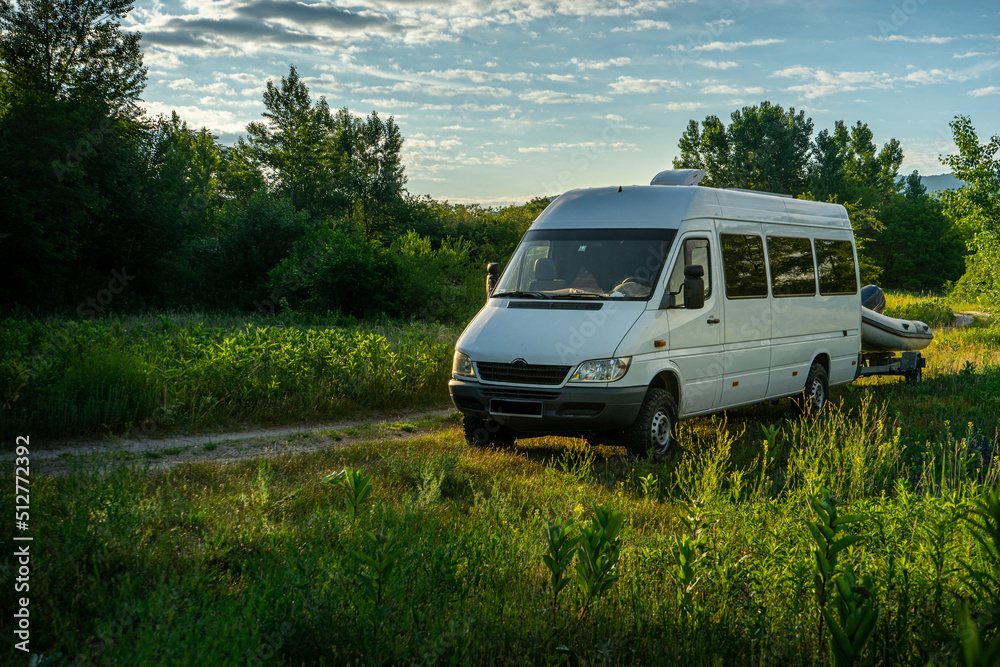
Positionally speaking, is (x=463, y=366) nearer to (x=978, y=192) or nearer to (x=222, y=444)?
(x=222, y=444)

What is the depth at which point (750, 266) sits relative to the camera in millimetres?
9516

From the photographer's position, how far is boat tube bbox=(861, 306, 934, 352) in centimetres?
1358

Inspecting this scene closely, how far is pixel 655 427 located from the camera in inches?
308

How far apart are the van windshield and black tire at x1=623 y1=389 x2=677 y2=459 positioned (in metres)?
1.06

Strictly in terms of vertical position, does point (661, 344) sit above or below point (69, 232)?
below

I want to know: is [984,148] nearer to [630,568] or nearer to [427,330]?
[427,330]

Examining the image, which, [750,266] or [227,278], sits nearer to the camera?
[750,266]

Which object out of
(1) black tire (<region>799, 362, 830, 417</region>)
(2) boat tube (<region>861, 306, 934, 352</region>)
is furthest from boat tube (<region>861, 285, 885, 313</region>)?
(1) black tire (<region>799, 362, 830, 417</region>)

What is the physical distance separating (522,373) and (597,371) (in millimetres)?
742

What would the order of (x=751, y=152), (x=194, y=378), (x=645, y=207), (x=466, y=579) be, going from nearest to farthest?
(x=466, y=579), (x=645, y=207), (x=194, y=378), (x=751, y=152)

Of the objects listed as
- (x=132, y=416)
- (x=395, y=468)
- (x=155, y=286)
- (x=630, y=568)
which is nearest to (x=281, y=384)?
(x=132, y=416)

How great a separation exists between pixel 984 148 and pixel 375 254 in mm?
17068

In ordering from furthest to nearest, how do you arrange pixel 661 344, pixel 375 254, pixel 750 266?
pixel 375 254, pixel 750 266, pixel 661 344

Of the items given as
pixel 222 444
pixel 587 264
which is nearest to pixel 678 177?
pixel 587 264
